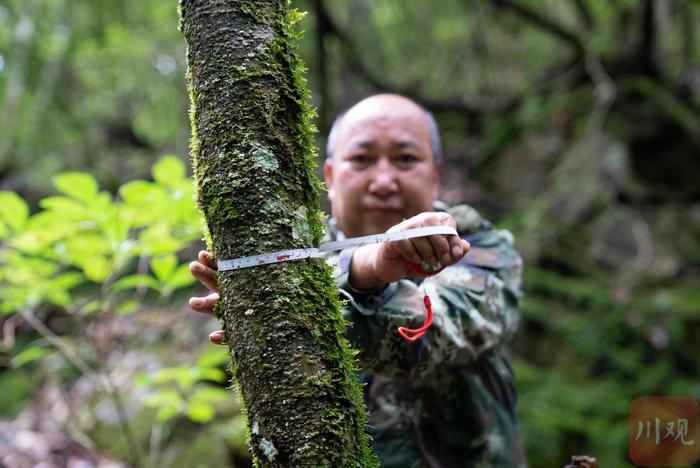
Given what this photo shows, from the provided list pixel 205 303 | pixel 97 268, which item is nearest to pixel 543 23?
pixel 97 268

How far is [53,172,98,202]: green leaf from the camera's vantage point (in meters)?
2.05

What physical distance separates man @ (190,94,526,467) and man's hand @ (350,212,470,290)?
0.34 m

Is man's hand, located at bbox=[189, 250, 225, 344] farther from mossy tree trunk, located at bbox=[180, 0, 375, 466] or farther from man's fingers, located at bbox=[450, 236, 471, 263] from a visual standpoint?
man's fingers, located at bbox=[450, 236, 471, 263]

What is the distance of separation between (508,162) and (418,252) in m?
5.74

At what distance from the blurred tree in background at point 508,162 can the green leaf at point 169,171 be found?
155cm

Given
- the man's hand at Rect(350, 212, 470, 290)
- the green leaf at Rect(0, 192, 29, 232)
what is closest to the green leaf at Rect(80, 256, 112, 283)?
the green leaf at Rect(0, 192, 29, 232)

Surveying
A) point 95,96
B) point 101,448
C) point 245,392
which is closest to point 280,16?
point 245,392

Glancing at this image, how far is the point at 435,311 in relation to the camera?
1.50 m

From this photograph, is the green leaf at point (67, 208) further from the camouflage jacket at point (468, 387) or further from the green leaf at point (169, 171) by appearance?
the camouflage jacket at point (468, 387)

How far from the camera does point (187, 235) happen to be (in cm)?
244

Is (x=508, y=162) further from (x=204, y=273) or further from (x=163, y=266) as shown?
(x=204, y=273)

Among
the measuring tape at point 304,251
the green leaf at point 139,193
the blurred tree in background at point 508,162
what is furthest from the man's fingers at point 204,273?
the blurred tree in background at point 508,162

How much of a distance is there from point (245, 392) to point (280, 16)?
727 millimetres

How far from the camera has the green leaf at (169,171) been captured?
2197mm
